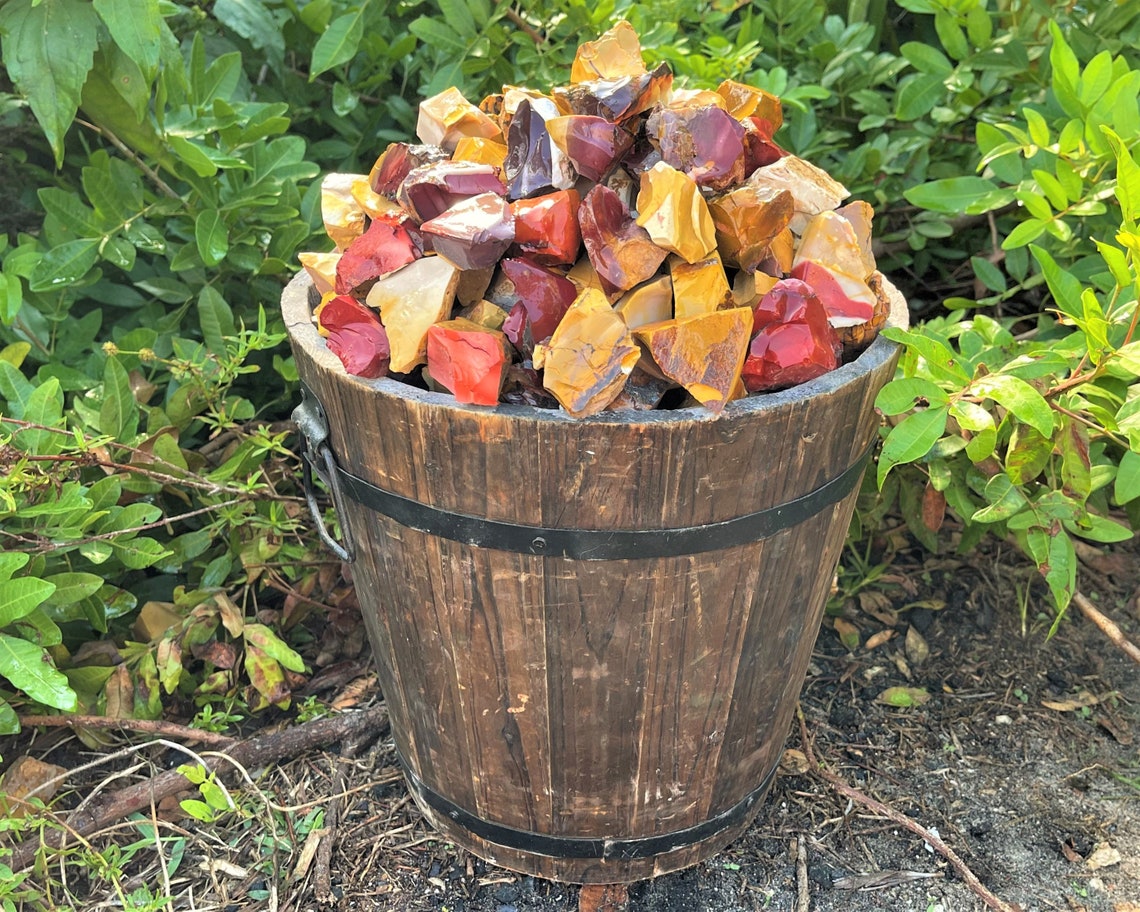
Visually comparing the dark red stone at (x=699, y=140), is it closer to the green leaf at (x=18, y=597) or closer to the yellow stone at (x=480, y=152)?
the yellow stone at (x=480, y=152)

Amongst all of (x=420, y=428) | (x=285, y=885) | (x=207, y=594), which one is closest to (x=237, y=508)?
(x=207, y=594)

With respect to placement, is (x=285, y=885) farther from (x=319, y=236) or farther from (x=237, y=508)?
(x=319, y=236)

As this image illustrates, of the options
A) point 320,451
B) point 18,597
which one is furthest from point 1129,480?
point 18,597

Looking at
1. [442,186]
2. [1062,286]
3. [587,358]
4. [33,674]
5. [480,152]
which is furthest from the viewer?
[1062,286]

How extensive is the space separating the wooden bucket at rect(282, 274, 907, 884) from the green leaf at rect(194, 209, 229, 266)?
0.42 m

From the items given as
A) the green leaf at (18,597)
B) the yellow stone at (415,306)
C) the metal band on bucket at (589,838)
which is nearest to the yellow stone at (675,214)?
the yellow stone at (415,306)

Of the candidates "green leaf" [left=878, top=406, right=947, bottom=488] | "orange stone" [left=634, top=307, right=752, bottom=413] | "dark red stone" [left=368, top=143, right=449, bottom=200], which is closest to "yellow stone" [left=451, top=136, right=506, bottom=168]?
"dark red stone" [left=368, top=143, right=449, bottom=200]

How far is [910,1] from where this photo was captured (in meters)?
1.95

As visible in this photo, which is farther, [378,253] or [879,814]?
[879,814]

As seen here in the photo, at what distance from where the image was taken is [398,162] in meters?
1.33

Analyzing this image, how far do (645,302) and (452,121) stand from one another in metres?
0.43

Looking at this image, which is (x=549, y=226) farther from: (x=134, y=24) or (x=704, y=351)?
(x=134, y=24)

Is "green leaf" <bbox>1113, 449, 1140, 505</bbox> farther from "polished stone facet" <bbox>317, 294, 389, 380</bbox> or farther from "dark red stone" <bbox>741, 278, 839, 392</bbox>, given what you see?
"polished stone facet" <bbox>317, 294, 389, 380</bbox>

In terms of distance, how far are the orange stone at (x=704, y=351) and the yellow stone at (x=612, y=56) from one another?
45cm
